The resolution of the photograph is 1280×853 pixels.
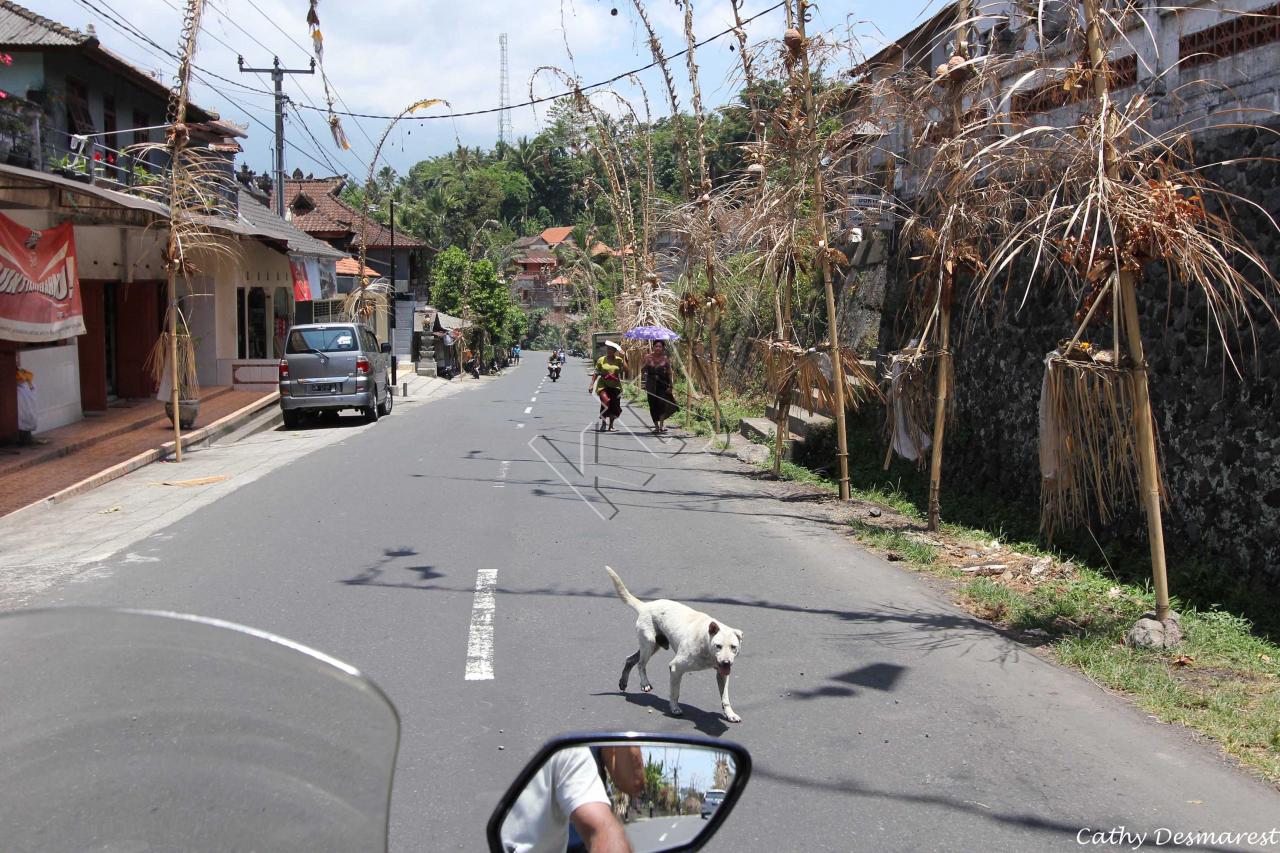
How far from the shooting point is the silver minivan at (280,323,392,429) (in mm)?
22656

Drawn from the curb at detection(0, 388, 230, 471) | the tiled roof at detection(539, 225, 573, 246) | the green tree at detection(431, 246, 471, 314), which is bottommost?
the curb at detection(0, 388, 230, 471)

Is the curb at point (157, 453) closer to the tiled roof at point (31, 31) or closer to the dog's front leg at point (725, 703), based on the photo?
the tiled roof at point (31, 31)

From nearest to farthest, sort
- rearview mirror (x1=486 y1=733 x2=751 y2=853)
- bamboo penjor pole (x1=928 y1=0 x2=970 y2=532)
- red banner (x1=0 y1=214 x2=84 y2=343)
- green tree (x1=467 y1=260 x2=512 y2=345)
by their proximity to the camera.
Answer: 1. rearview mirror (x1=486 y1=733 x2=751 y2=853)
2. bamboo penjor pole (x1=928 y1=0 x2=970 y2=532)
3. red banner (x1=0 y1=214 x2=84 y2=343)
4. green tree (x1=467 y1=260 x2=512 y2=345)

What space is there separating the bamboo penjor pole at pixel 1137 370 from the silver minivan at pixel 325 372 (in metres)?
18.2

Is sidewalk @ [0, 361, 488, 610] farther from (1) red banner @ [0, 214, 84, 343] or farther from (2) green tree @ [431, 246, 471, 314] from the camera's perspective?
(2) green tree @ [431, 246, 471, 314]

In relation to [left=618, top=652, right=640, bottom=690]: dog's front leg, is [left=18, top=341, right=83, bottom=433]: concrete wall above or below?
above

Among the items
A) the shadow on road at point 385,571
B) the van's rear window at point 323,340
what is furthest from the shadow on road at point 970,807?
the van's rear window at point 323,340

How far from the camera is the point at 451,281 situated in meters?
64.8

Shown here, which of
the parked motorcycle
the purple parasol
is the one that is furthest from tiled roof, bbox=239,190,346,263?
the parked motorcycle

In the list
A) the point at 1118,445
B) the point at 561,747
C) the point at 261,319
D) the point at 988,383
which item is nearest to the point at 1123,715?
the point at 1118,445

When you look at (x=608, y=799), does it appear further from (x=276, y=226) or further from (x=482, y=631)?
(x=276, y=226)

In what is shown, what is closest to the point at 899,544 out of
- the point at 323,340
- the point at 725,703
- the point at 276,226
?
the point at 725,703

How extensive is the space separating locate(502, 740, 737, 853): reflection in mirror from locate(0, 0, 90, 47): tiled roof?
74.0 feet

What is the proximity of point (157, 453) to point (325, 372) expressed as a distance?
6.32 metres
